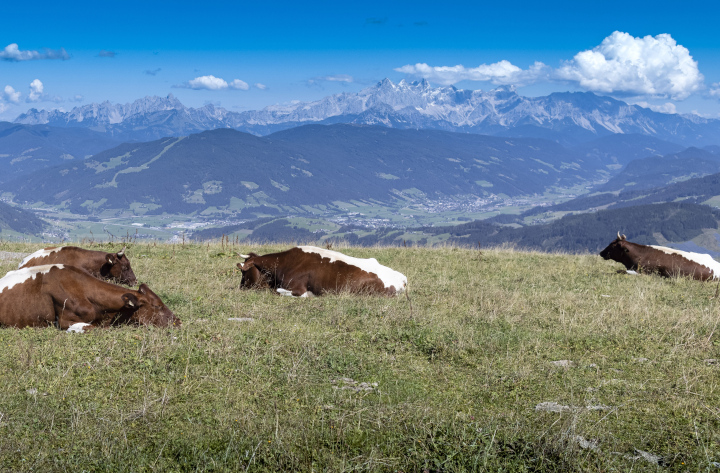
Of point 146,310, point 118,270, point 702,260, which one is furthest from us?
point 702,260

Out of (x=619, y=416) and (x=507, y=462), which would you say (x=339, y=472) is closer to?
(x=507, y=462)

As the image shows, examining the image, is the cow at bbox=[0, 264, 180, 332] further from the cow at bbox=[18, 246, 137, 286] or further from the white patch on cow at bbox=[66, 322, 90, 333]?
the cow at bbox=[18, 246, 137, 286]

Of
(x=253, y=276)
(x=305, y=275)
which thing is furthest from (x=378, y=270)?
(x=253, y=276)

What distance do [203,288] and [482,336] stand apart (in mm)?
8575

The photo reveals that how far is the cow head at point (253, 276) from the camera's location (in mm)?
15570

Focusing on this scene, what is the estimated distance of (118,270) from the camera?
1628cm

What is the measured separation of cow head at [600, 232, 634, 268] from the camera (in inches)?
878

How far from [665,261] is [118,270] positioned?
65.4 ft

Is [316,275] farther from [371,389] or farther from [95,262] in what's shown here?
[371,389]

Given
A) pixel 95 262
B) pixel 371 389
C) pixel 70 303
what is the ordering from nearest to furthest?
pixel 371 389 < pixel 70 303 < pixel 95 262

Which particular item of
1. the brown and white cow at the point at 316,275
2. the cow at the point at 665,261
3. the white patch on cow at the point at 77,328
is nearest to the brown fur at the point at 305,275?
the brown and white cow at the point at 316,275

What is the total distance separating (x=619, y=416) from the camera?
6258mm

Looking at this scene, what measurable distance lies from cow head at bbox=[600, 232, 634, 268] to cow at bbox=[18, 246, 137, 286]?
18.6 metres

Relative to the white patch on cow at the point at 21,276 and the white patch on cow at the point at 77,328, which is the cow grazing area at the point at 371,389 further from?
the white patch on cow at the point at 21,276
